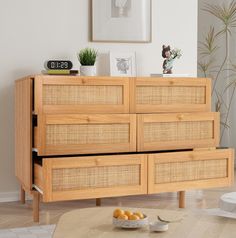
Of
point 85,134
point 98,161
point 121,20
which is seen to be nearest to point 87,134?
point 85,134

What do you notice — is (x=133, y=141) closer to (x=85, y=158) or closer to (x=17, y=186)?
(x=85, y=158)

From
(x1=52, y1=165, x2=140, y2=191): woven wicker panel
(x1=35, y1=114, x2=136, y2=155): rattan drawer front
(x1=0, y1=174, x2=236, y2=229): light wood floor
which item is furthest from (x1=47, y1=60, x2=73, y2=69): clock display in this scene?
(x1=0, y1=174, x2=236, y2=229): light wood floor

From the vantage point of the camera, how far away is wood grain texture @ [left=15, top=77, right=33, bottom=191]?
12.0 feet

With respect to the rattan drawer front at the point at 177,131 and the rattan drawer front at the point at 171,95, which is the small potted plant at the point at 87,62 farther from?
the rattan drawer front at the point at 177,131

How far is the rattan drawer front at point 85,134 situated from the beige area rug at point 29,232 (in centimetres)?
46

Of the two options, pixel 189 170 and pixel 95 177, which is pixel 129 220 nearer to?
pixel 95 177

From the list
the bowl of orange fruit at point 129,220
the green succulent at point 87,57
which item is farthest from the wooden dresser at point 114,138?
the bowl of orange fruit at point 129,220

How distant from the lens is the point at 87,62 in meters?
4.05

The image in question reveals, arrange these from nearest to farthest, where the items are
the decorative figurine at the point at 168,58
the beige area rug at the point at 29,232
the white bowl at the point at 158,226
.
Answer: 1. the white bowl at the point at 158,226
2. the beige area rug at the point at 29,232
3. the decorative figurine at the point at 168,58

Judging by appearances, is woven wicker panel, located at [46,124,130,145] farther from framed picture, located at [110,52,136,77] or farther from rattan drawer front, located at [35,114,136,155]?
framed picture, located at [110,52,136,77]

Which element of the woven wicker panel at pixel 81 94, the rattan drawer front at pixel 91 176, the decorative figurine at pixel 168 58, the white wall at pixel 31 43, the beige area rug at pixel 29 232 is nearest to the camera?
the beige area rug at pixel 29 232

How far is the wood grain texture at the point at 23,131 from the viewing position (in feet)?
12.0

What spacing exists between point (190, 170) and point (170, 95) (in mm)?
533

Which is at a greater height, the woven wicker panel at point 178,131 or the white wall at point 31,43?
the white wall at point 31,43
